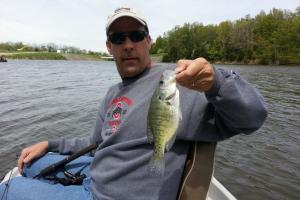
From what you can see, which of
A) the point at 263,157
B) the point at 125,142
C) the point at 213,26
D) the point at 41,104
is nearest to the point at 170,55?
the point at 213,26

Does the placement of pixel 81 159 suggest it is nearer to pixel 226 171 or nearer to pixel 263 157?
pixel 226 171

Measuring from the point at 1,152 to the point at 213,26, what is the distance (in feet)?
278

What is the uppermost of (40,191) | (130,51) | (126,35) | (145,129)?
(126,35)

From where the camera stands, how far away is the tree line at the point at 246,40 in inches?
2761

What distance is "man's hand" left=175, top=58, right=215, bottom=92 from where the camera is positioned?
1.87m

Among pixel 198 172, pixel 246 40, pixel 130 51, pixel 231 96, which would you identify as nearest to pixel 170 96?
pixel 231 96

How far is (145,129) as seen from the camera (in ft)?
8.70

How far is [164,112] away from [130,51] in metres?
1.40

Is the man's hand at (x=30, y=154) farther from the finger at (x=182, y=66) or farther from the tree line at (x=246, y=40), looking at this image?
the tree line at (x=246, y=40)

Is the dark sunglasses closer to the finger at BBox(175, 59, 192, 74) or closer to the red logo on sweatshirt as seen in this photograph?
the red logo on sweatshirt

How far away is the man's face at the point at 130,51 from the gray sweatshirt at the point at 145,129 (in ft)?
0.36

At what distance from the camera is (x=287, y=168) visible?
7.58m

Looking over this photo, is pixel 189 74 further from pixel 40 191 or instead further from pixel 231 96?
pixel 40 191

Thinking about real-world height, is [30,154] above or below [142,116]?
below
